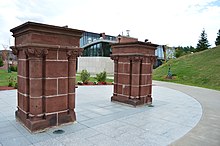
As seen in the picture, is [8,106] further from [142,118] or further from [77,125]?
[142,118]

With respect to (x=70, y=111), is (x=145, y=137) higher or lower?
lower

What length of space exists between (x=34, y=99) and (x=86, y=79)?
11.9 m

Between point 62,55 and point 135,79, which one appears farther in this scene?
point 135,79

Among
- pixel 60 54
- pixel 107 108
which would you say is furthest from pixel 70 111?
pixel 107 108

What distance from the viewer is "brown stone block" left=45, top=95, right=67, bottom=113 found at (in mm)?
4770

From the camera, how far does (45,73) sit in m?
4.66

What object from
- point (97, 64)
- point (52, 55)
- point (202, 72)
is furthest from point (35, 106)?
point (97, 64)

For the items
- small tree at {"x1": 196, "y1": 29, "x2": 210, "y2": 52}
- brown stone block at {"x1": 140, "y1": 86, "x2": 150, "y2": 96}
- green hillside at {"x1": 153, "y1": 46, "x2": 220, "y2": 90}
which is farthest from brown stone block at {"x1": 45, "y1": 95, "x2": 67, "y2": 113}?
small tree at {"x1": 196, "y1": 29, "x2": 210, "y2": 52}

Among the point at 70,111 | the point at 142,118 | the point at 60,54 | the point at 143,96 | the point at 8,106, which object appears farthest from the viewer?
the point at 143,96

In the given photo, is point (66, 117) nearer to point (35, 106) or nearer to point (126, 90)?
point (35, 106)

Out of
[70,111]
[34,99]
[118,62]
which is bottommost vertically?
[70,111]

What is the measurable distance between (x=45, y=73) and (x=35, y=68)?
303 mm

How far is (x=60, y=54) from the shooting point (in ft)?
16.1

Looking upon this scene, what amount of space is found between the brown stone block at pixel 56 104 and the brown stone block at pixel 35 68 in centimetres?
75
